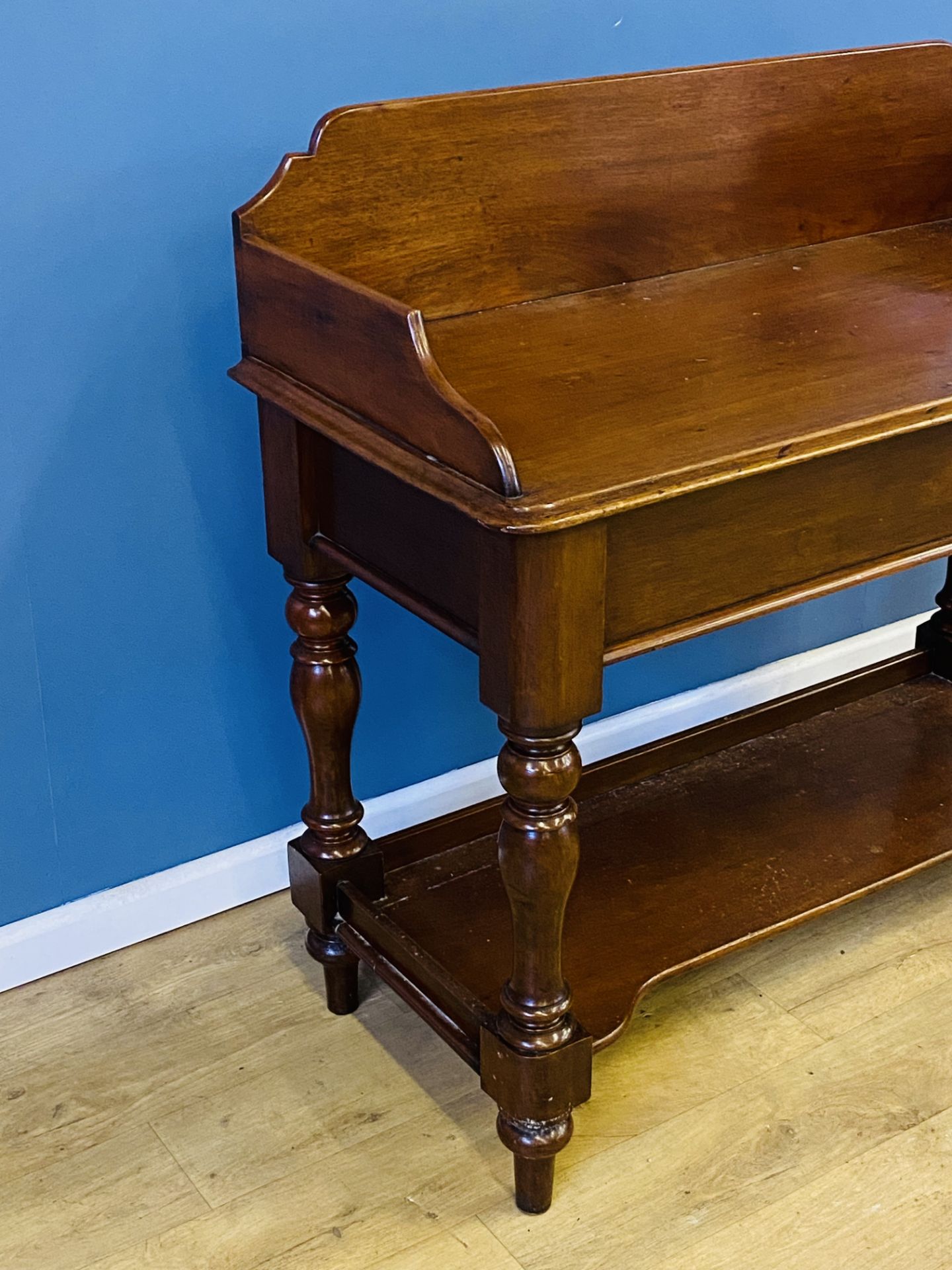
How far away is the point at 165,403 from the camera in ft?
6.40

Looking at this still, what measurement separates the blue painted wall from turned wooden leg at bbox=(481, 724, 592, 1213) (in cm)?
65

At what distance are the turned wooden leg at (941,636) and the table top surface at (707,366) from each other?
638mm

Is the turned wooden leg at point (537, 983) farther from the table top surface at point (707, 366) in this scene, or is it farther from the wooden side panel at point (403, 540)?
the table top surface at point (707, 366)

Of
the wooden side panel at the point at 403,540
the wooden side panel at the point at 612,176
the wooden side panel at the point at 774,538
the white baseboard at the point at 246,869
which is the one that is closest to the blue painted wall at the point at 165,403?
the white baseboard at the point at 246,869

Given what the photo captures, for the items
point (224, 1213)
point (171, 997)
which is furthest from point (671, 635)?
point (171, 997)

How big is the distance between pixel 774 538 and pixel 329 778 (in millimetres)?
694

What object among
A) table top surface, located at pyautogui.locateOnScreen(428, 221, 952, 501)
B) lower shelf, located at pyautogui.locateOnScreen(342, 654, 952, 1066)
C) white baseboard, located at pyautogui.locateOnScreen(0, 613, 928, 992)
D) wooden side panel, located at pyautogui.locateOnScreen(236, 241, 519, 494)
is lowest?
white baseboard, located at pyautogui.locateOnScreen(0, 613, 928, 992)

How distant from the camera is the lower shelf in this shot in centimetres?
189

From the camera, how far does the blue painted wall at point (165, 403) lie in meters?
1.79

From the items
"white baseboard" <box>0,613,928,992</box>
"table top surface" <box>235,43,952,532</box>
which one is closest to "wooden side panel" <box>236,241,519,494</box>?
"table top surface" <box>235,43,952,532</box>

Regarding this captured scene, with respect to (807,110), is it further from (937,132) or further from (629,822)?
(629,822)

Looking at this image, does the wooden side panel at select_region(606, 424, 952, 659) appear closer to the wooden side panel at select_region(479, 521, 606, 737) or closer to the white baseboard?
the wooden side panel at select_region(479, 521, 606, 737)

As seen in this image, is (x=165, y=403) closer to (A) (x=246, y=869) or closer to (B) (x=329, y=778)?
(B) (x=329, y=778)

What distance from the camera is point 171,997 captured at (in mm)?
2109
